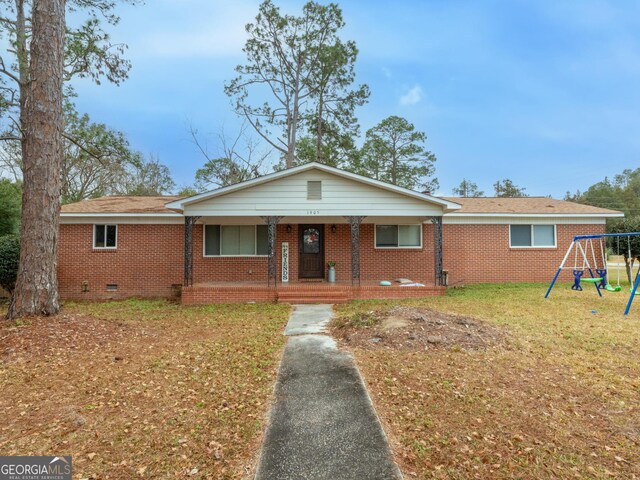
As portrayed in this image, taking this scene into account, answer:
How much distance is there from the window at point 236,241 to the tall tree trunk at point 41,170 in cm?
580

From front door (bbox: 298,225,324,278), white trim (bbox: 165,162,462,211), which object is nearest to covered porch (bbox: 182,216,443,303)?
front door (bbox: 298,225,324,278)

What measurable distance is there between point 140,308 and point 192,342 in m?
4.87

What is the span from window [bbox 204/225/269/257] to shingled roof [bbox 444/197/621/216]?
24.4 ft

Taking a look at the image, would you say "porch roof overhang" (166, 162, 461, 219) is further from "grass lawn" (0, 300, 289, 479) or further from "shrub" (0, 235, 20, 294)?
"shrub" (0, 235, 20, 294)

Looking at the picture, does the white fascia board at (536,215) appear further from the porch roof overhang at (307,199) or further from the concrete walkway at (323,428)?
the concrete walkway at (323,428)

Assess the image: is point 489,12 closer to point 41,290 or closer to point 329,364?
point 329,364

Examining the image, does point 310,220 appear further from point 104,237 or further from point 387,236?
point 104,237

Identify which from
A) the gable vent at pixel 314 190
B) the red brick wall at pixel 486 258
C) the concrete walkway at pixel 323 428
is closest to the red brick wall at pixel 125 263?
the gable vent at pixel 314 190

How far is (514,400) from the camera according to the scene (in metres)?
3.58

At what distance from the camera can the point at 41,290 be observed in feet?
20.3

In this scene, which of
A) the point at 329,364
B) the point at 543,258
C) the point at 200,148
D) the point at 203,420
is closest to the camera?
the point at 203,420

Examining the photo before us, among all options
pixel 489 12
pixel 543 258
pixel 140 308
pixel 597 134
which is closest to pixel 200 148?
pixel 140 308
